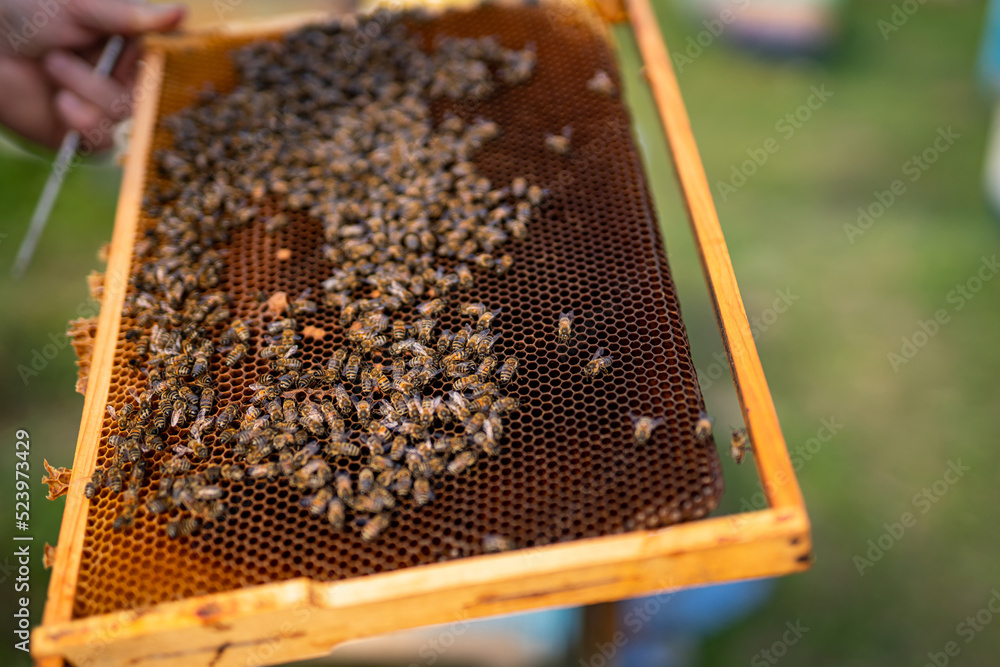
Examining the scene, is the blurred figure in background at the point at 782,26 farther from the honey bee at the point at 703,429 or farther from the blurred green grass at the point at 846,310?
the honey bee at the point at 703,429

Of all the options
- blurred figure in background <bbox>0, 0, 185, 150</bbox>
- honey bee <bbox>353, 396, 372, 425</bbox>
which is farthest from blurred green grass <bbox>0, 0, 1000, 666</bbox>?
honey bee <bbox>353, 396, 372, 425</bbox>

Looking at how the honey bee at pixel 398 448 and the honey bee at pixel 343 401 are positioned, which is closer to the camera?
the honey bee at pixel 398 448

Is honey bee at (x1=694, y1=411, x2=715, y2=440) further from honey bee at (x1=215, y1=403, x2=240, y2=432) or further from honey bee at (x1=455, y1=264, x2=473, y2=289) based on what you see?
honey bee at (x1=215, y1=403, x2=240, y2=432)

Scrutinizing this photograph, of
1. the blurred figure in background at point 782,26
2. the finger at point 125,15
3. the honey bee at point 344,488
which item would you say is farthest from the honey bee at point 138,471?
the blurred figure in background at point 782,26

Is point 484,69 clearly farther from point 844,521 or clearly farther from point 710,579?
point 844,521

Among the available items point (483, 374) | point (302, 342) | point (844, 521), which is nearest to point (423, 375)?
point (483, 374)

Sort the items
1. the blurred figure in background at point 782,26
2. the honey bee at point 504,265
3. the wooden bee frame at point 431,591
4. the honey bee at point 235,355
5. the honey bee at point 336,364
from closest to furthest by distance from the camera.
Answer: the wooden bee frame at point 431,591, the honey bee at point 336,364, the honey bee at point 235,355, the honey bee at point 504,265, the blurred figure in background at point 782,26

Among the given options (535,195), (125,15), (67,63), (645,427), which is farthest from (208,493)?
(67,63)
